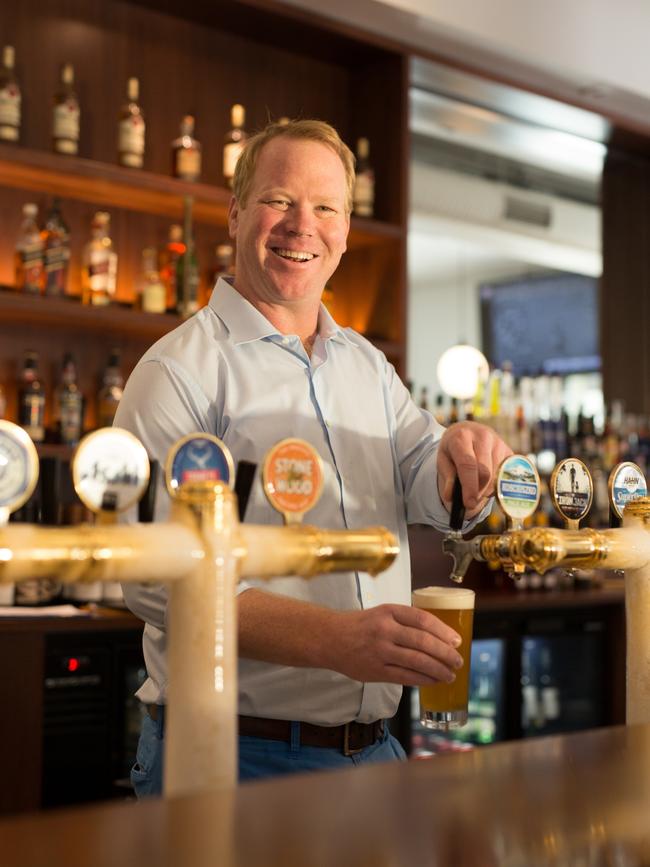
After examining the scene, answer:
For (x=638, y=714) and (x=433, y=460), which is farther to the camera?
(x=433, y=460)

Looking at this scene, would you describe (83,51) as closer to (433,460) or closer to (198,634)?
(433,460)

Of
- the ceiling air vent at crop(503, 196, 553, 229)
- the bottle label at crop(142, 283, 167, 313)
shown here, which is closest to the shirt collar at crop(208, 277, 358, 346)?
the bottle label at crop(142, 283, 167, 313)

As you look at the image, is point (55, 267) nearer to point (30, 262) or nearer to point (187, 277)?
point (30, 262)

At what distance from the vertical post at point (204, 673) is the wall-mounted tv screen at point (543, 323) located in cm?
753

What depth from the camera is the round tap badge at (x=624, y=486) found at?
1247mm

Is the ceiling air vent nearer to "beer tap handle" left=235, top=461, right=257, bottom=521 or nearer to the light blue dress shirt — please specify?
the light blue dress shirt

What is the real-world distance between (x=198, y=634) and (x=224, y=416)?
70 centimetres

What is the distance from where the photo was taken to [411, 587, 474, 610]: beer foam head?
4.13ft

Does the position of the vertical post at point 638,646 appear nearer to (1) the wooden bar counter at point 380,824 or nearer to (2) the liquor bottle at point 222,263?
(1) the wooden bar counter at point 380,824

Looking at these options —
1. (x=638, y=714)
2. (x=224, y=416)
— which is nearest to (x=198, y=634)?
(x=638, y=714)

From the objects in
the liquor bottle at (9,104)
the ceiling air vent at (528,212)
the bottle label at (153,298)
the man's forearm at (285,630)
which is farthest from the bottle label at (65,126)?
the ceiling air vent at (528,212)

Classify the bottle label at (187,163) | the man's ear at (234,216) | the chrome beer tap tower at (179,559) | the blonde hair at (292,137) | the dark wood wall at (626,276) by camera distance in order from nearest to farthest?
the chrome beer tap tower at (179,559) < the blonde hair at (292,137) < the man's ear at (234,216) < the bottle label at (187,163) < the dark wood wall at (626,276)

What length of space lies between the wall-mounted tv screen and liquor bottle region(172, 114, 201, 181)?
4950mm

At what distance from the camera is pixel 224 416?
150cm
